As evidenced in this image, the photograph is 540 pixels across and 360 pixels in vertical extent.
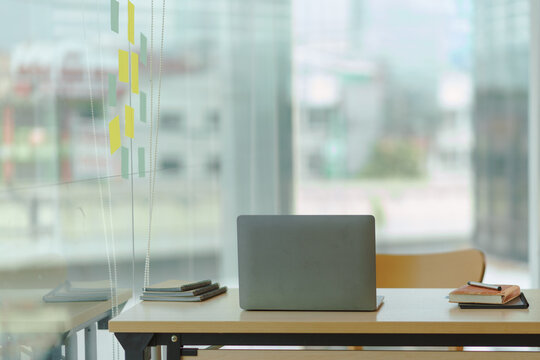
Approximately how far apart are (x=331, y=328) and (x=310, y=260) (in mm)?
205

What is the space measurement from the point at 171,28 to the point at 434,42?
1.84m

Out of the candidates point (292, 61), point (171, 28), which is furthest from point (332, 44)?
point (171, 28)

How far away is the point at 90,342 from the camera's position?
2391mm

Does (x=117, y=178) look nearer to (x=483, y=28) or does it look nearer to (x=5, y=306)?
(x=5, y=306)

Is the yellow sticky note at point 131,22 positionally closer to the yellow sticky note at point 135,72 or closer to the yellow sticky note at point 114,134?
the yellow sticky note at point 135,72

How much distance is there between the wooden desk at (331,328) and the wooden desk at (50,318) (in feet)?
0.76

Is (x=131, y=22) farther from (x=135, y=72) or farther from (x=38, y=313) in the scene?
(x=38, y=313)

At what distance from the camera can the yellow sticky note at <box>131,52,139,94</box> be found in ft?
9.23

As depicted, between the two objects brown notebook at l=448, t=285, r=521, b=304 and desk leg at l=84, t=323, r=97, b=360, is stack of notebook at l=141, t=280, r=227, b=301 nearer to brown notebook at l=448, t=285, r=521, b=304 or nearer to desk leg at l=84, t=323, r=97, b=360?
desk leg at l=84, t=323, r=97, b=360

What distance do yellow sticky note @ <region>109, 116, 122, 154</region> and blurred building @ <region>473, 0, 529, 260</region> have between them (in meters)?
2.79

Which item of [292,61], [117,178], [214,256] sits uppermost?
[292,61]

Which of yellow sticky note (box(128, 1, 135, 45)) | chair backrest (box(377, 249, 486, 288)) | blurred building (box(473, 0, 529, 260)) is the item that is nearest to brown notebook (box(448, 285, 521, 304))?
chair backrest (box(377, 249, 486, 288))

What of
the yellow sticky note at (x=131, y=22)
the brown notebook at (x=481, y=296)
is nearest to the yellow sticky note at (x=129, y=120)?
the yellow sticky note at (x=131, y=22)

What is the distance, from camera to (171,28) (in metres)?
3.61
